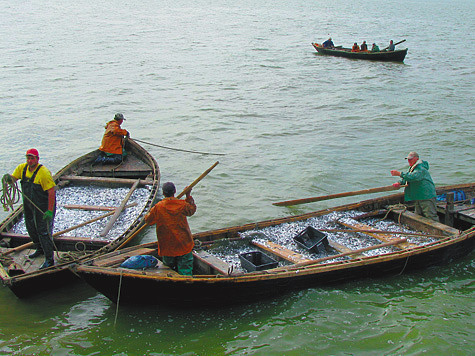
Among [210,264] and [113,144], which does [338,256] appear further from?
[113,144]

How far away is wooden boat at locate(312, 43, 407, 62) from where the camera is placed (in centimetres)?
3067

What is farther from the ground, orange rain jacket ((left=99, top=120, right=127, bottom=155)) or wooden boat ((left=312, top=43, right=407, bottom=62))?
wooden boat ((left=312, top=43, right=407, bottom=62))

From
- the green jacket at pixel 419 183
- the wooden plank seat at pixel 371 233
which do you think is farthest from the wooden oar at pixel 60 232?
the green jacket at pixel 419 183

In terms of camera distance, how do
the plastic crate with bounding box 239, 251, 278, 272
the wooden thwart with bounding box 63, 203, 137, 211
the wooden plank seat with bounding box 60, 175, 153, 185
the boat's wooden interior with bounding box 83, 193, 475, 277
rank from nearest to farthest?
1. the boat's wooden interior with bounding box 83, 193, 475, 277
2. the plastic crate with bounding box 239, 251, 278, 272
3. the wooden thwart with bounding box 63, 203, 137, 211
4. the wooden plank seat with bounding box 60, 175, 153, 185

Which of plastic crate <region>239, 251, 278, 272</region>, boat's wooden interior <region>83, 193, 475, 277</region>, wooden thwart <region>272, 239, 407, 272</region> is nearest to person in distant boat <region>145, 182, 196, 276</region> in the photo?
boat's wooden interior <region>83, 193, 475, 277</region>

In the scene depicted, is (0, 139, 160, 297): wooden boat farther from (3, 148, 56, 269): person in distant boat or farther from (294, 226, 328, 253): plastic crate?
(294, 226, 328, 253): plastic crate

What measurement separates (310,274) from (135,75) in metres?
22.0

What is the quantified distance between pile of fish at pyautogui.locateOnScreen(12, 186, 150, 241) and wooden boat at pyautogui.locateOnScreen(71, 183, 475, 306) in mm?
1692

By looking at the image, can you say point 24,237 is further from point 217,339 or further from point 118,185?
point 217,339

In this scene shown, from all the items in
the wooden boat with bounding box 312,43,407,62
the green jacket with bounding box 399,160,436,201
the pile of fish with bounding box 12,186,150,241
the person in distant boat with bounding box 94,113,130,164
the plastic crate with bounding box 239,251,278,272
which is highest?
the wooden boat with bounding box 312,43,407,62

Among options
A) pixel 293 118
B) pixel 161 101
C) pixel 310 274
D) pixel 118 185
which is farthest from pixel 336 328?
pixel 161 101

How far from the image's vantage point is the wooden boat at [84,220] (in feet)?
23.4

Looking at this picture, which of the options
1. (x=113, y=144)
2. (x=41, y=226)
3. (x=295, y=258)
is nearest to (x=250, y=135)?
(x=113, y=144)

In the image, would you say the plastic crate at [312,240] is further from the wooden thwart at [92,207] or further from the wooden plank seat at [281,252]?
the wooden thwart at [92,207]
